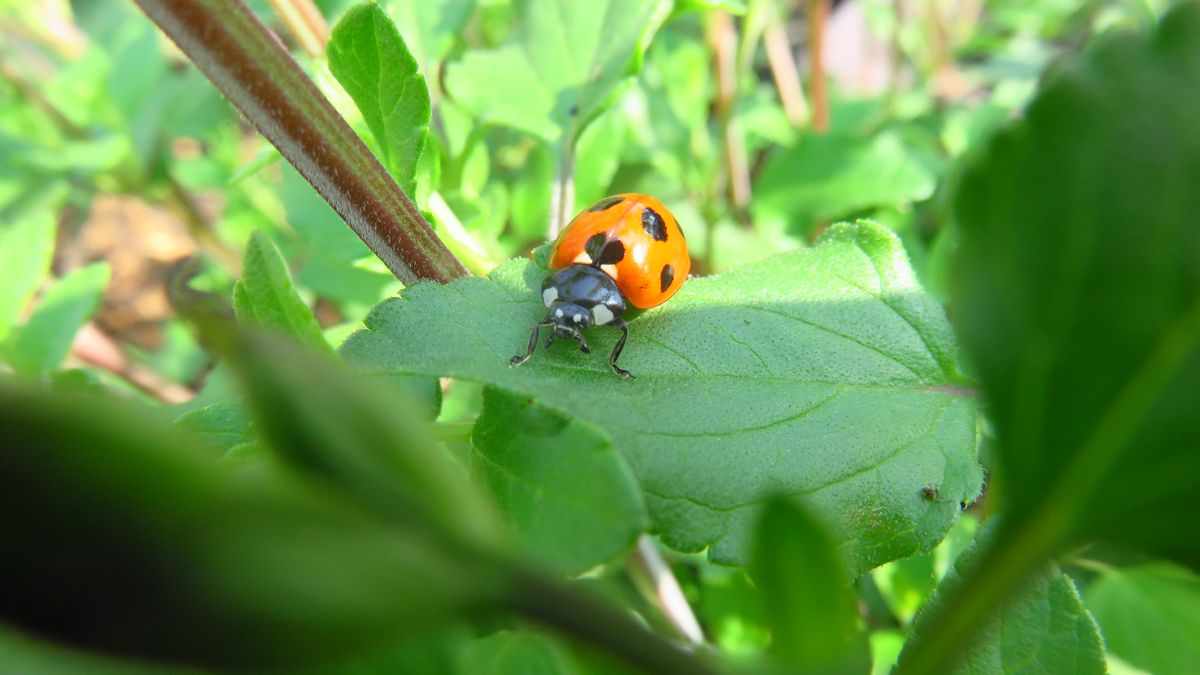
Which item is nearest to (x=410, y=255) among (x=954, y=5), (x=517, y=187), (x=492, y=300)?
(x=492, y=300)

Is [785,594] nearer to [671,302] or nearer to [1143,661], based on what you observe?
[671,302]

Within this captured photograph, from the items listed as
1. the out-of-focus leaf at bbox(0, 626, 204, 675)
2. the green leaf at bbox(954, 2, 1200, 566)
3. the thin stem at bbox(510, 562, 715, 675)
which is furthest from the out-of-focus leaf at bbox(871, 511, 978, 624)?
the out-of-focus leaf at bbox(0, 626, 204, 675)

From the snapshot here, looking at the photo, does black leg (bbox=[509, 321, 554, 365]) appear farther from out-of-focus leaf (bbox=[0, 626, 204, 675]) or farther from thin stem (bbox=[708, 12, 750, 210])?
thin stem (bbox=[708, 12, 750, 210])

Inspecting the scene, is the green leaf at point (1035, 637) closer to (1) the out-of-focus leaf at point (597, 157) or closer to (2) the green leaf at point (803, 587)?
(2) the green leaf at point (803, 587)

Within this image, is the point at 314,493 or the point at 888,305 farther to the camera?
A: the point at 888,305

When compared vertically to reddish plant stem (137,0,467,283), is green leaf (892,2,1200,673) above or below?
below

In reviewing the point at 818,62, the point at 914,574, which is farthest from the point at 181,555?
the point at 818,62

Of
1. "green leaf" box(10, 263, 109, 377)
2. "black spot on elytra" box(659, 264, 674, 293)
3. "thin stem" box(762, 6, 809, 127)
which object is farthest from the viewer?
"thin stem" box(762, 6, 809, 127)
